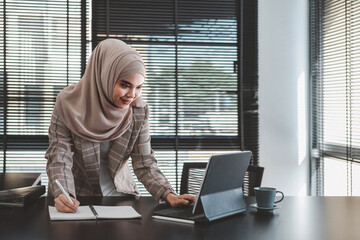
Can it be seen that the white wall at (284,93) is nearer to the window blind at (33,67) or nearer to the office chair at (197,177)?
the office chair at (197,177)

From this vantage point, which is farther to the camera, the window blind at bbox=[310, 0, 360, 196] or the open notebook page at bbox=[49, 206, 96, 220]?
the window blind at bbox=[310, 0, 360, 196]

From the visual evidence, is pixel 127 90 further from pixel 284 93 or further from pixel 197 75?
pixel 284 93

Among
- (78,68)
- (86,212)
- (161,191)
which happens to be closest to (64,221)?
(86,212)

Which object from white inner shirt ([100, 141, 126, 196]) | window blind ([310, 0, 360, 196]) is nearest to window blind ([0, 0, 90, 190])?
white inner shirt ([100, 141, 126, 196])

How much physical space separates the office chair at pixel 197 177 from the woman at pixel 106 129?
35cm

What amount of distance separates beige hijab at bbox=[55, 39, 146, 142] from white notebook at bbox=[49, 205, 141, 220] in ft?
1.50

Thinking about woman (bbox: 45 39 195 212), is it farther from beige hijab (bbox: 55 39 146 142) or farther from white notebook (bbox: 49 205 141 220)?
white notebook (bbox: 49 205 141 220)

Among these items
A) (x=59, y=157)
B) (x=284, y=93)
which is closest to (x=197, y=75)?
(x=284, y=93)

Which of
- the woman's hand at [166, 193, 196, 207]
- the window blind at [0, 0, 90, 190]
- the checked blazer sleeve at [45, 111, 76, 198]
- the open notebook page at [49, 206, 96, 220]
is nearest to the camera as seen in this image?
the open notebook page at [49, 206, 96, 220]

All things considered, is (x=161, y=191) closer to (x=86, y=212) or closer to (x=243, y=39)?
(x=86, y=212)

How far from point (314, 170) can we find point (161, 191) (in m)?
2.11

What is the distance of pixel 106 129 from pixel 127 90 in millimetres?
219

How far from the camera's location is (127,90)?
7.25 feet

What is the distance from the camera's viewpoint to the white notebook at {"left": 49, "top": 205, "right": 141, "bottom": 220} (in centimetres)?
167
